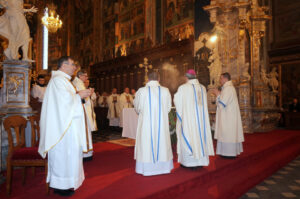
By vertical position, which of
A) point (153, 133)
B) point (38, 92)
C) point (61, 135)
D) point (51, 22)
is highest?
point (51, 22)

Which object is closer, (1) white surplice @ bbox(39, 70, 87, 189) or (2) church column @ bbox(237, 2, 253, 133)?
(1) white surplice @ bbox(39, 70, 87, 189)

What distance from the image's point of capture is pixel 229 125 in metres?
4.76

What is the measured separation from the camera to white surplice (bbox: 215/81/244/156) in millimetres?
4664

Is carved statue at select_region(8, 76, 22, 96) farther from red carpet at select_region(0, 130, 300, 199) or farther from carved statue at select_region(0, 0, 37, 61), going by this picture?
red carpet at select_region(0, 130, 300, 199)

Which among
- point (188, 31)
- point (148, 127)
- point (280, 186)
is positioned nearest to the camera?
point (148, 127)

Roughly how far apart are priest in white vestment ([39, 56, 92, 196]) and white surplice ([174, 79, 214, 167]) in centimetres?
178

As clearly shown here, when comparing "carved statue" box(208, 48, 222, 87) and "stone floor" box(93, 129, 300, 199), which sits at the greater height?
"carved statue" box(208, 48, 222, 87)

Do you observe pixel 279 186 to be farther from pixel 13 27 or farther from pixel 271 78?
pixel 271 78

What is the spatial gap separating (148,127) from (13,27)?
3236mm

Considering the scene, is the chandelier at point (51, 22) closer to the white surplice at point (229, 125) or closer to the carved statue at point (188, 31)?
the carved statue at point (188, 31)

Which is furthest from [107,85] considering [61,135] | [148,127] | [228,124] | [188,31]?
[61,135]

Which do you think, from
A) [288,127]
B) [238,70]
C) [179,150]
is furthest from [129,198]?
[288,127]

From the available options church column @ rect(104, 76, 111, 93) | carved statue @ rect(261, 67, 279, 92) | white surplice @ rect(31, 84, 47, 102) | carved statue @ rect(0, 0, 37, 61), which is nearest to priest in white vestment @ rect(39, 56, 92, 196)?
carved statue @ rect(0, 0, 37, 61)

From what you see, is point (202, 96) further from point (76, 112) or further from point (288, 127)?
point (288, 127)
